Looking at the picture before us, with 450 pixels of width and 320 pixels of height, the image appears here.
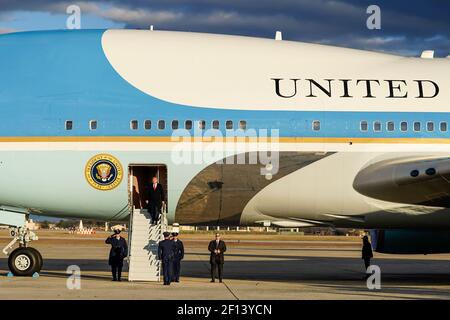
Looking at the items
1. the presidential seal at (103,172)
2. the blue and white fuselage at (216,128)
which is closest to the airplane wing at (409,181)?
the blue and white fuselage at (216,128)

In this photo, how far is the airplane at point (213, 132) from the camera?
22.8 meters

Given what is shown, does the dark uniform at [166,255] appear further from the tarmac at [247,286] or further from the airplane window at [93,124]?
the airplane window at [93,124]

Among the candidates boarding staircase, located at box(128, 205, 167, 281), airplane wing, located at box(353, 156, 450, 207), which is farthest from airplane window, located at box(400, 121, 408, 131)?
boarding staircase, located at box(128, 205, 167, 281)

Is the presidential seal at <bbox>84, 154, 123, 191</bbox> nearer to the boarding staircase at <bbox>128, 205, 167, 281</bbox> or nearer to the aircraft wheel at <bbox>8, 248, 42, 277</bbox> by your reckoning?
the boarding staircase at <bbox>128, 205, 167, 281</bbox>

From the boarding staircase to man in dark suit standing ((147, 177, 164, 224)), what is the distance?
23cm

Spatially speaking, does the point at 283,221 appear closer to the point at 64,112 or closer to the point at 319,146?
the point at 319,146

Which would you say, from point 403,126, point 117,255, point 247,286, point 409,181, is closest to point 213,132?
point 247,286

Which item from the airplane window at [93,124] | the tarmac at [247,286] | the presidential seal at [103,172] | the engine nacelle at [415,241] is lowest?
the tarmac at [247,286]

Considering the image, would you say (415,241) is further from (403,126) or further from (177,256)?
(177,256)

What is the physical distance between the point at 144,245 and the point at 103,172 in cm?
236

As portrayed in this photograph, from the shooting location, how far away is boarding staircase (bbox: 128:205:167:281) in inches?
928

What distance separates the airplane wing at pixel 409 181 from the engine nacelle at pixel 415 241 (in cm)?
208

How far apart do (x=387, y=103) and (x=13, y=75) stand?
32.3ft
